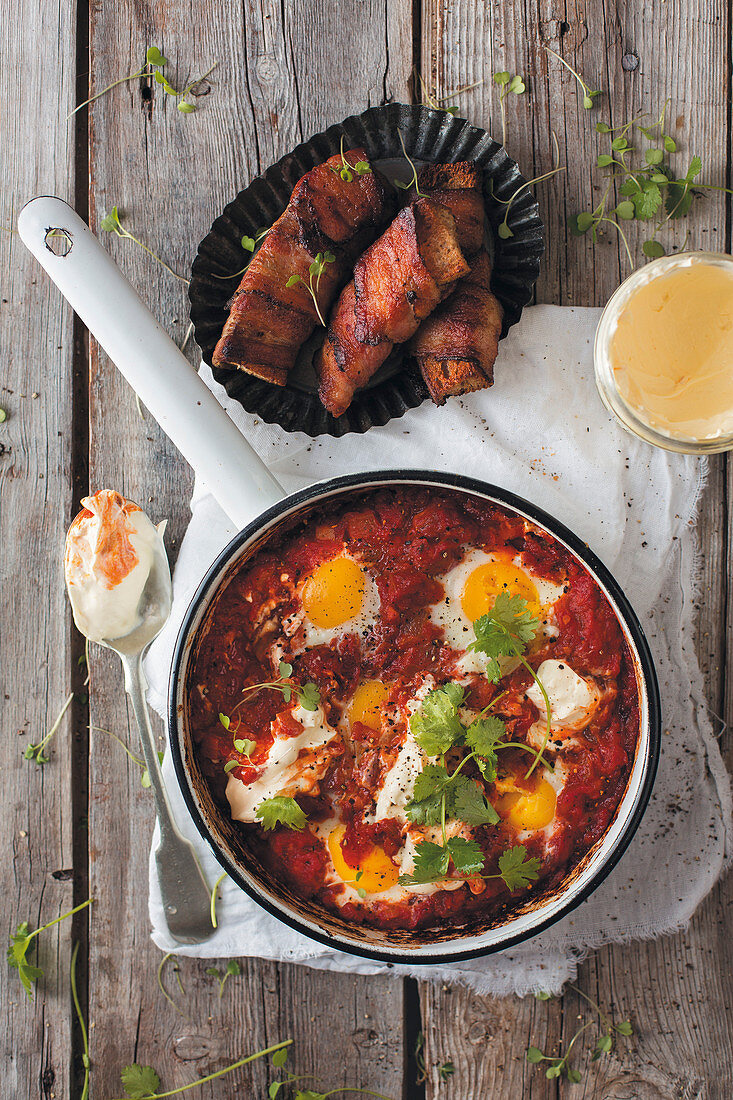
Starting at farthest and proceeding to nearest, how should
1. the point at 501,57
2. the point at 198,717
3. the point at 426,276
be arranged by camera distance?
the point at 501,57 → the point at 198,717 → the point at 426,276

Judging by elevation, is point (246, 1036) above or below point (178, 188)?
below

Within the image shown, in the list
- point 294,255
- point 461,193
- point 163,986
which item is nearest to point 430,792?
point 163,986

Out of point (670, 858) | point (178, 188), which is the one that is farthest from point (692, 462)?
point (178, 188)

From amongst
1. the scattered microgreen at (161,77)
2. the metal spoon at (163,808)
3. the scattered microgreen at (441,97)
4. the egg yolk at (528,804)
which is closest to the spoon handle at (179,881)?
the metal spoon at (163,808)

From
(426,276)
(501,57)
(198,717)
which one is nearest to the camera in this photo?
(426,276)

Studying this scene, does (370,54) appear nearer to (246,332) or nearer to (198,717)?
(246,332)
